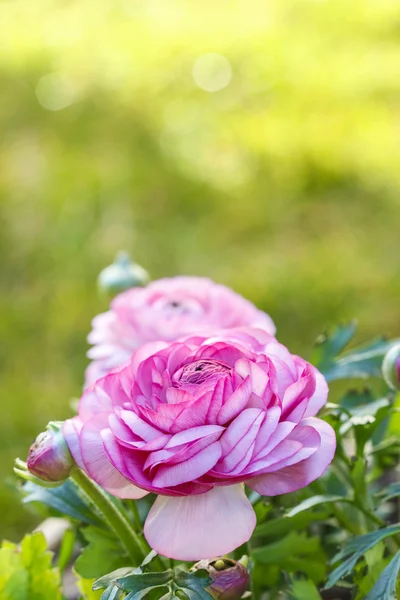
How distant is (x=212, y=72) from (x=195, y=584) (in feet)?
8.42

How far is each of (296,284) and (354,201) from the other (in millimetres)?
408

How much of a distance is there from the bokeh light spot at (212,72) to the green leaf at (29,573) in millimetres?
2311

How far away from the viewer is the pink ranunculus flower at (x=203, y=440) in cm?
45

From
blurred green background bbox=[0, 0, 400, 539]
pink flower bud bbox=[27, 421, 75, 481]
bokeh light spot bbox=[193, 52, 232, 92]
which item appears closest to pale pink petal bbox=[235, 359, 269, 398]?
pink flower bud bbox=[27, 421, 75, 481]

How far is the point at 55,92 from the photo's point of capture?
2.73 meters

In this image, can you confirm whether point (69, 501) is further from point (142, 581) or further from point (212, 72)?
point (212, 72)

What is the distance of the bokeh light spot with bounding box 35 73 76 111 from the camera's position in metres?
2.67

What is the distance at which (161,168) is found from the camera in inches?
91.4

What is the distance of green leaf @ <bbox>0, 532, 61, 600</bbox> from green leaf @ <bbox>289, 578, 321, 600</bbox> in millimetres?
160

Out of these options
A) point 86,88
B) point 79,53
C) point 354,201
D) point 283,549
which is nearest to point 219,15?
point 79,53

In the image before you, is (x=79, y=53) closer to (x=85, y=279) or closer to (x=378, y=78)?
(x=378, y=78)

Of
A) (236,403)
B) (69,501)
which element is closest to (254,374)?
(236,403)

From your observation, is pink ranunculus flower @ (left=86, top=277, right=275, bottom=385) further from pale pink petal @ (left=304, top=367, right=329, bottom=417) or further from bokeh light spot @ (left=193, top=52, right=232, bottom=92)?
bokeh light spot @ (left=193, top=52, right=232, bottom=92)

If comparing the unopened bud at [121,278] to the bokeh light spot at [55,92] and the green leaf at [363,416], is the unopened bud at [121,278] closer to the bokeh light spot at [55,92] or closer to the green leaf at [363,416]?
the green leaf at [363,416]
